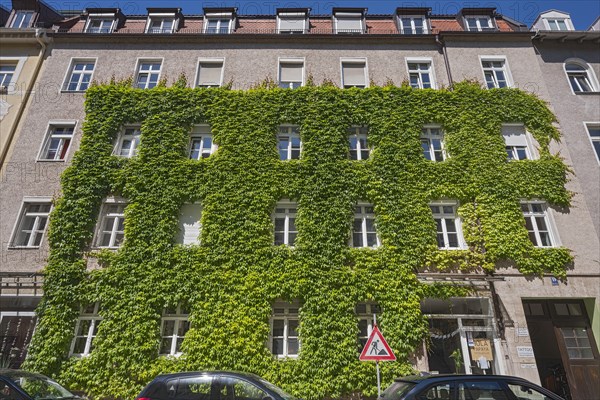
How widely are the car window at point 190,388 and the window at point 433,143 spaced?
40.9ft

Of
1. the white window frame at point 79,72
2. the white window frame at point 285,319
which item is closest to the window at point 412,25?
the white window frame at point 285,319

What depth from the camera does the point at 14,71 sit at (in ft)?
58.3

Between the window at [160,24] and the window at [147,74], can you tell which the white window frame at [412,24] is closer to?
the window at [160,24]

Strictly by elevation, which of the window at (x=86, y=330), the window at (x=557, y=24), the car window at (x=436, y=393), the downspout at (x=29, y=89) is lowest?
the car window at (x=436, y=393)

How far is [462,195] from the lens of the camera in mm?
13930

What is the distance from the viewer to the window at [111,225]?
1376cm

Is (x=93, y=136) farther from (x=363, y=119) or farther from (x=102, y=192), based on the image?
(x=363, y=119)

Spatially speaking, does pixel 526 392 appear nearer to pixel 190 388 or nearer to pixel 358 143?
pixel 190 388

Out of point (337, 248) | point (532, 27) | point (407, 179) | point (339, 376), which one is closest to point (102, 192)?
point (337, 248)

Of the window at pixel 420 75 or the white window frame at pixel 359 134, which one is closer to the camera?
the white window frame at pixel 359 134

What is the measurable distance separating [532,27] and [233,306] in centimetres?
2104

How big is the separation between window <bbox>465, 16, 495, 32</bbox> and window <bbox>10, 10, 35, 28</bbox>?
23.7 metres

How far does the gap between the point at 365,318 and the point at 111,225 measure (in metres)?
10.4

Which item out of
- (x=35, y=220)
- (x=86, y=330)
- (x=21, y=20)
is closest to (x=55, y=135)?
(x=35, y=220)
